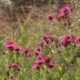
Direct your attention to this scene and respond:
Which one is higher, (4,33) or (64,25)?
(64,25)

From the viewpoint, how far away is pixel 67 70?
118 inches

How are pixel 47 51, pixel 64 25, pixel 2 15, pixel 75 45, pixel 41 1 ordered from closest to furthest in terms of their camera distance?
pixel 75 45
pixel 47 51
pixel 64 25
pixel 2 15
pixel 41 1

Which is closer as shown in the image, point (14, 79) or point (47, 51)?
point (14, 79)

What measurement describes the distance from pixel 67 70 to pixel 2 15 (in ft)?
9.39

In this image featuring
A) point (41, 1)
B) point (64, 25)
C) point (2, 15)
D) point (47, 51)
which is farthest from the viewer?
point (41, 1)

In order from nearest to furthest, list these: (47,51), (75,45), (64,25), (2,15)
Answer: (75,45), (47,51), (64,25), (2,15)

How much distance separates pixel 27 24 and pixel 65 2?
957mm

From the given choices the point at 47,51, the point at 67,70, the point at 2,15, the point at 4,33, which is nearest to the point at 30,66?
the point at 47,51

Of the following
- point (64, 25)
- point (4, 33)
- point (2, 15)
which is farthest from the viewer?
point (2, 15)

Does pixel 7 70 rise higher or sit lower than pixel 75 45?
lower

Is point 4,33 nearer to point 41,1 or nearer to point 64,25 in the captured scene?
point 41,1

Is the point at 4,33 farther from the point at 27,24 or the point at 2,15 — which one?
the point at 2,15

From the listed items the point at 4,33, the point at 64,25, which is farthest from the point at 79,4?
the point at 64,25

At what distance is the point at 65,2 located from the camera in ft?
19.5
